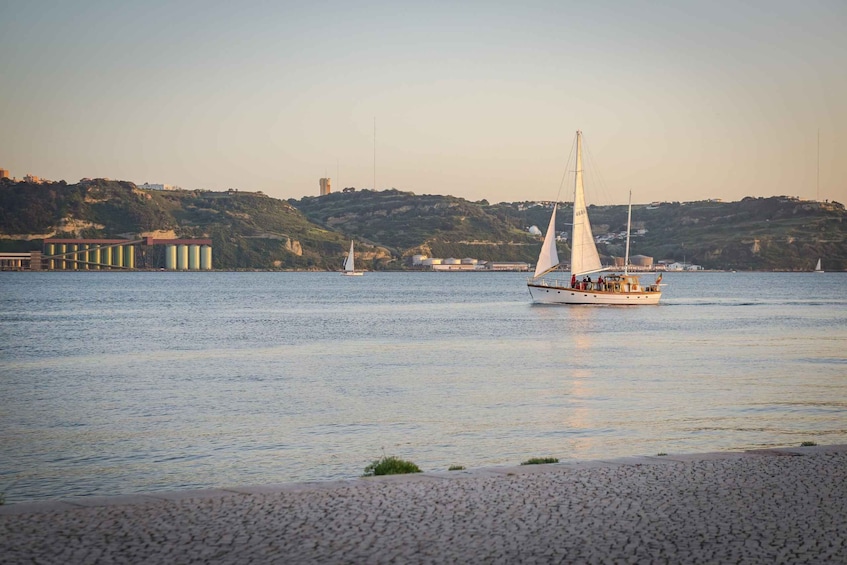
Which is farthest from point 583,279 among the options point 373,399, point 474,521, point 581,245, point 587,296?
point 474,521

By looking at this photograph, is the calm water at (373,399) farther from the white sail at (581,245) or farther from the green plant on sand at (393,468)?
the white sail at (581,245)

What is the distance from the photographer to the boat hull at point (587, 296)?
82.0m

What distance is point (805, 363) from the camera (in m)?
36.4

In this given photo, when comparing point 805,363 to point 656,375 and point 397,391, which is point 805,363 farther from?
point 397,391

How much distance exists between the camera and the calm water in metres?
17.7

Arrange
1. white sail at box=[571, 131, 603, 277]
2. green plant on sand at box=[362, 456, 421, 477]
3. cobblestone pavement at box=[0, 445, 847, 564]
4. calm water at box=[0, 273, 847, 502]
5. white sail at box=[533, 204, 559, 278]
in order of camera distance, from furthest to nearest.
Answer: white sail at box=[533, 204, 559, 278] → white sail at box=[571, 131, 603, 277] → calm water at box=[0, 273, 847, 502] → green plant on sand at box=[362, 456, 421, 477] → cobblestone pavement at box=[0, 445, 847, 564]

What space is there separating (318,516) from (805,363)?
3032cm

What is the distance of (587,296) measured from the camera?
82000mm

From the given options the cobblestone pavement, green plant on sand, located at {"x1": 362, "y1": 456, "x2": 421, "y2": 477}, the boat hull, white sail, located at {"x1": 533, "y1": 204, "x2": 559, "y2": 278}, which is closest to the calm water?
green plant on sand, located at {"x1": 362, "y1": 456, "x2": 421, "y2": 477}

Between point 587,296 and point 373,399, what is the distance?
190 ft

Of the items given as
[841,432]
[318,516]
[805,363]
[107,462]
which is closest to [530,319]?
[805,363]

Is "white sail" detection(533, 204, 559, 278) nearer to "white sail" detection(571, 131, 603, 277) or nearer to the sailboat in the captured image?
the sailboat

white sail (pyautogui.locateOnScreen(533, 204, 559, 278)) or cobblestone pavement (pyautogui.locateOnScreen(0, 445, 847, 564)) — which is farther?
white sail (pyautogui.locateOnScreen(533, 204, 559, 278))

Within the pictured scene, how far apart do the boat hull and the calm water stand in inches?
922
